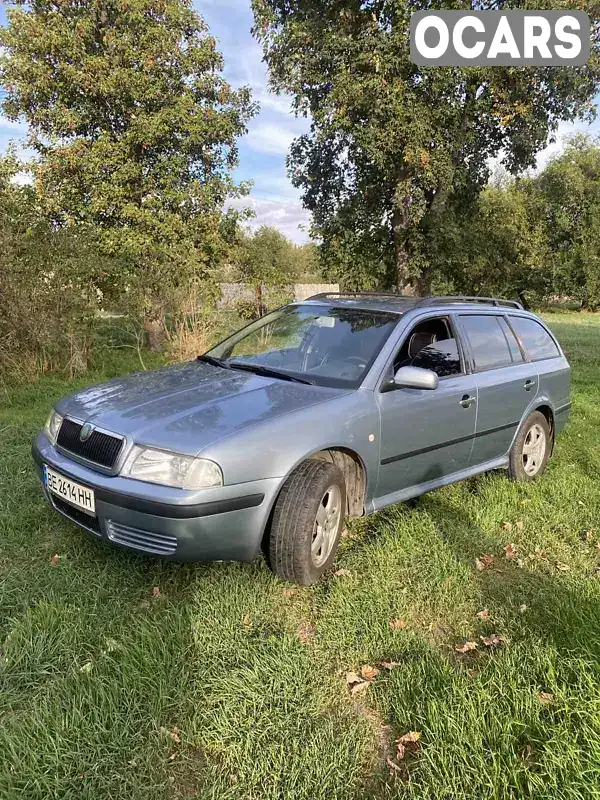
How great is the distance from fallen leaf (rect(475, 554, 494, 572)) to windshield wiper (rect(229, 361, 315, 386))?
1.46m

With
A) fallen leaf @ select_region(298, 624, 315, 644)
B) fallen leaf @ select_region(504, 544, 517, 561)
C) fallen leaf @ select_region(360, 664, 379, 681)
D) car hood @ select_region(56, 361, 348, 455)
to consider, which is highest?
car hood @ select_region(56, 361, 348, 455)

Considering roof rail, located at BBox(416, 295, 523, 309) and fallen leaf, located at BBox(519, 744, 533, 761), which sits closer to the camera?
fallen leaf, located at BBox(519, 744, 533, 761)

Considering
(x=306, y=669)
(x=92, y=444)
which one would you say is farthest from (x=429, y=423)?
(x=92, y=444)

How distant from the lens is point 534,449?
4.88 m

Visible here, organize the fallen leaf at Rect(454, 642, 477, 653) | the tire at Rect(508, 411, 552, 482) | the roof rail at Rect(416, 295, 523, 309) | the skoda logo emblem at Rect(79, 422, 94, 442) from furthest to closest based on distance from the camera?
the tire at Rect(508, 411, 552, 482) → the roof rail at Rect(416, 295, 523, 309) → the skoda logo emblem at Rect(79, 422, 94, 442) → the fallen leaf at Rect(454, 642, 477, 653)

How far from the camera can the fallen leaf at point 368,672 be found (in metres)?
2.42

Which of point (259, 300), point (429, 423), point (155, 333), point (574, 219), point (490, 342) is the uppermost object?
point (574, 219)

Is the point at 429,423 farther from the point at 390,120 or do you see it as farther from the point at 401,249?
the point at 401,249

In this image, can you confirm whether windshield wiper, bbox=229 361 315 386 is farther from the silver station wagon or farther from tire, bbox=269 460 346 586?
tire, bbox=269 460 346 586

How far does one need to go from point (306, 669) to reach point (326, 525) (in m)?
0.86

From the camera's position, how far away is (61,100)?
12.0 m

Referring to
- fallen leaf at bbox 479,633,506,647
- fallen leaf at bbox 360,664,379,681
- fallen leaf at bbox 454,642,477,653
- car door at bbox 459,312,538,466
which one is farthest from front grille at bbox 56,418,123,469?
car door at bbox 459,312,538,466

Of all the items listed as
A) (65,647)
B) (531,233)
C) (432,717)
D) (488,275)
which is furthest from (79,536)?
(531,233)

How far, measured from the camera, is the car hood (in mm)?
2791
